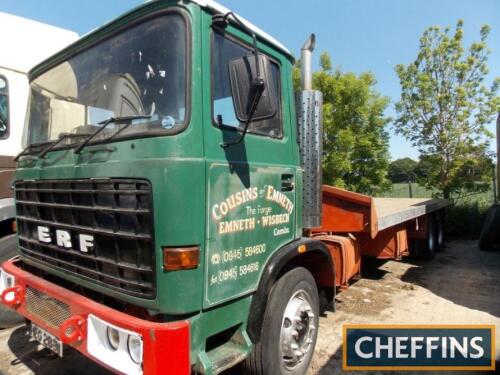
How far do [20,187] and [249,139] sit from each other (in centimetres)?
194

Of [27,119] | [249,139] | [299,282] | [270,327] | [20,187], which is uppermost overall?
[27,119]

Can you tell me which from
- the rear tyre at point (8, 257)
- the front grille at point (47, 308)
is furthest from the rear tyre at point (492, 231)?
the rear tyre at point (8, 257)

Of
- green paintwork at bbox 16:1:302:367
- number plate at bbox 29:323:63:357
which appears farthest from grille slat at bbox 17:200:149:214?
number plate at bbox 29:323:63:357

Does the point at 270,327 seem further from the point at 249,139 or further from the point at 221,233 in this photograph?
the point at 249,139

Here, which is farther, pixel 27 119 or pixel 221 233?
pixel 27 119

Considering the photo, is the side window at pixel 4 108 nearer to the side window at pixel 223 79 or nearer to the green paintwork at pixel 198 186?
the green paintwork at pixel 198 186

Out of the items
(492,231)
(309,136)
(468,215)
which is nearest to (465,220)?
(468,215)

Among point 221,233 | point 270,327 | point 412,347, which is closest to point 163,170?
point 221,233

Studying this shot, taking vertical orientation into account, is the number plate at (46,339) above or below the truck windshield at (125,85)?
below

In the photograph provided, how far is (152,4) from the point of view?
210 centimetres

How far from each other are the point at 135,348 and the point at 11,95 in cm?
347

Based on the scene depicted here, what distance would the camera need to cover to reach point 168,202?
1854 mm

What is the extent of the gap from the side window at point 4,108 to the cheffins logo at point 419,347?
163 inches

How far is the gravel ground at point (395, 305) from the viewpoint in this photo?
3.18m
